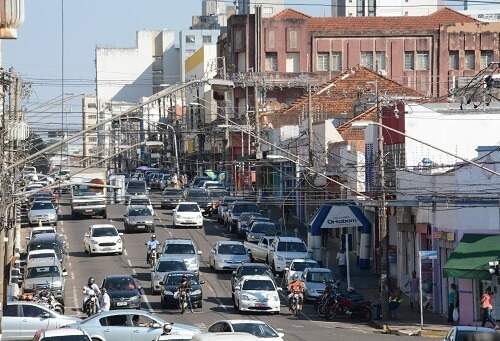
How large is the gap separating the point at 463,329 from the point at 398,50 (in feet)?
292

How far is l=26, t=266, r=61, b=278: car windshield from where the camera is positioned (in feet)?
165

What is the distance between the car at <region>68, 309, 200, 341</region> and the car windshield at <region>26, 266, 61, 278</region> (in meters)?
12.9

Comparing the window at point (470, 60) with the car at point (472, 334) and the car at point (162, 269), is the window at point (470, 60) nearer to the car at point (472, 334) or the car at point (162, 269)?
the car at point (162, 269)

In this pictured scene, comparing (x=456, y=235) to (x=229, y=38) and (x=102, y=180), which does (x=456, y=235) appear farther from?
(x=229, y=38)

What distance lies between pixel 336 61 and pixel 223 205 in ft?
140

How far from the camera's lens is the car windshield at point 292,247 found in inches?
2317

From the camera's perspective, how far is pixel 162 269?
52.2 metres

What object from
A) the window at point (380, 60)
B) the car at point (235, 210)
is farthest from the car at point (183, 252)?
the window at point (380, 60)

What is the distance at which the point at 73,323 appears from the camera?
38688mm

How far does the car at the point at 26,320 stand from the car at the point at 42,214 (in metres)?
36.1

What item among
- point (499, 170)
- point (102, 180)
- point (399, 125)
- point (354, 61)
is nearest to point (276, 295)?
point (499, 170)

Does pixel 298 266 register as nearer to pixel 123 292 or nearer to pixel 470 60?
pixel 123 292

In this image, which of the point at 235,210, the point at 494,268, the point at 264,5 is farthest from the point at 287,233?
the point at 264,5

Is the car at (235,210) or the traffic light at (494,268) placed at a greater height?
the car at (235,210)
